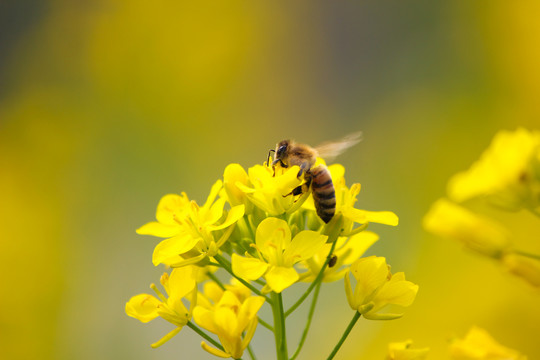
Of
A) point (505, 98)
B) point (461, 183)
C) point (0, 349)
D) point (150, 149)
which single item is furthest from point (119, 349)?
point (505, 98)

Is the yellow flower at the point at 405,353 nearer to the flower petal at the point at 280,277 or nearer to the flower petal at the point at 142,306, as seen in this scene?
the flower petal at the point at 280,277

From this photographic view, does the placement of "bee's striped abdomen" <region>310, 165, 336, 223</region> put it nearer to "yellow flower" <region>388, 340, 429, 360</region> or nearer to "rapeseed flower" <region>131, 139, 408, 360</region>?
"rapeseed flower" <region>131, 139, 408, 360</region>

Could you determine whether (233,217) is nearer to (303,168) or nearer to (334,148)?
(303,168)

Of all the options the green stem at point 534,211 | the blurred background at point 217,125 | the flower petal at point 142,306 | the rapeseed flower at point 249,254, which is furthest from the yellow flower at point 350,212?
the blurred background at point 217,125

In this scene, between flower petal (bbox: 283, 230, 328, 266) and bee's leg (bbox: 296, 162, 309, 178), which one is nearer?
flower petal (bbox: 283, 230, 328, 266)

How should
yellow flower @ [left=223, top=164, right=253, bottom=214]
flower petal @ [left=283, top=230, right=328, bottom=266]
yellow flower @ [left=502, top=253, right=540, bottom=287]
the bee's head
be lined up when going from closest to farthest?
1. yellow flower @ [left=502, top=253, right=540, bottom=287]
2. flower petal @ [left=283, top=230, right=328, bottom=266]
3. yellow flower @ [left=223, top=164, right=253, bottom=214]
4. the bee's head

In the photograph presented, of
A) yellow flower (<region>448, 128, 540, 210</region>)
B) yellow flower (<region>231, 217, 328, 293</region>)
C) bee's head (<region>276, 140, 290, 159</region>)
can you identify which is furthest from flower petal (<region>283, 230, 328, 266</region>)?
bee's head (<region>276, 140, 290, 159</region>)

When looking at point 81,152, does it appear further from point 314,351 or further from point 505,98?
point 505,98
